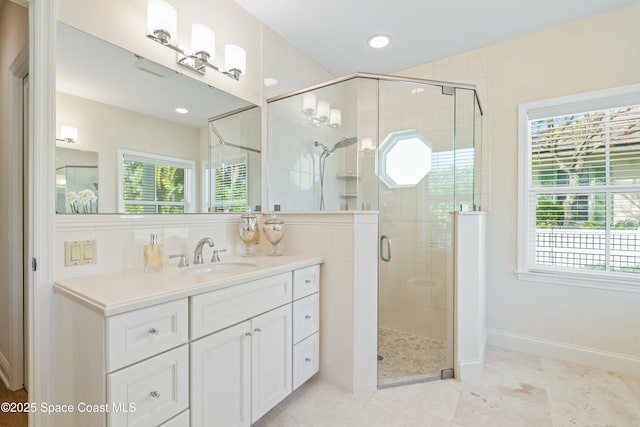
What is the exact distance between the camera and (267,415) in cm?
165

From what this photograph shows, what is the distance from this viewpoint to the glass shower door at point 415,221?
2295mm

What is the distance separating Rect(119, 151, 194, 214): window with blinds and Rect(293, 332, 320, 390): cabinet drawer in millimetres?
1108

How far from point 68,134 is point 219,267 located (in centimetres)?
98

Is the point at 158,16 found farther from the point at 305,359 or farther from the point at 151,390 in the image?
the point at 305,359

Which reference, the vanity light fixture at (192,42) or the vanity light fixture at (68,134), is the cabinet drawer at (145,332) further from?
the vanity light fixture at (192,42)

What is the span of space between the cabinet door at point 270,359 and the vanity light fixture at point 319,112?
160 centimetres

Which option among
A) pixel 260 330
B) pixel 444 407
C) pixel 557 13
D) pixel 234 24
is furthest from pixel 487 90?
pixel 260 330

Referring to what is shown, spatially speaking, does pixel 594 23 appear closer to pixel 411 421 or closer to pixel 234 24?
pixel 234 24

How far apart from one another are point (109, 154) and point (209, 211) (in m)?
0.64

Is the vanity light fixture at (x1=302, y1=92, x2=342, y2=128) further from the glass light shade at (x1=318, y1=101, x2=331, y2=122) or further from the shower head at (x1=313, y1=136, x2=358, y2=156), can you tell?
the shower head at (x1=313, y1=136, x2=358, y2=156)

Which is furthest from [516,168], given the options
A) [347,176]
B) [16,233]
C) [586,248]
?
[16,233]

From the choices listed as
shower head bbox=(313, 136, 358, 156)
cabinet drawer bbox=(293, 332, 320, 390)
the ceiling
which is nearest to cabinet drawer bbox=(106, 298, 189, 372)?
cabinet drawer bbox=(293, 332, 320, 390)

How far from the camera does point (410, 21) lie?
2334 mm

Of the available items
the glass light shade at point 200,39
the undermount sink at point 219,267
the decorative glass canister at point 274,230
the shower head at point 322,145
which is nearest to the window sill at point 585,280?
the shower head at point 322,145
